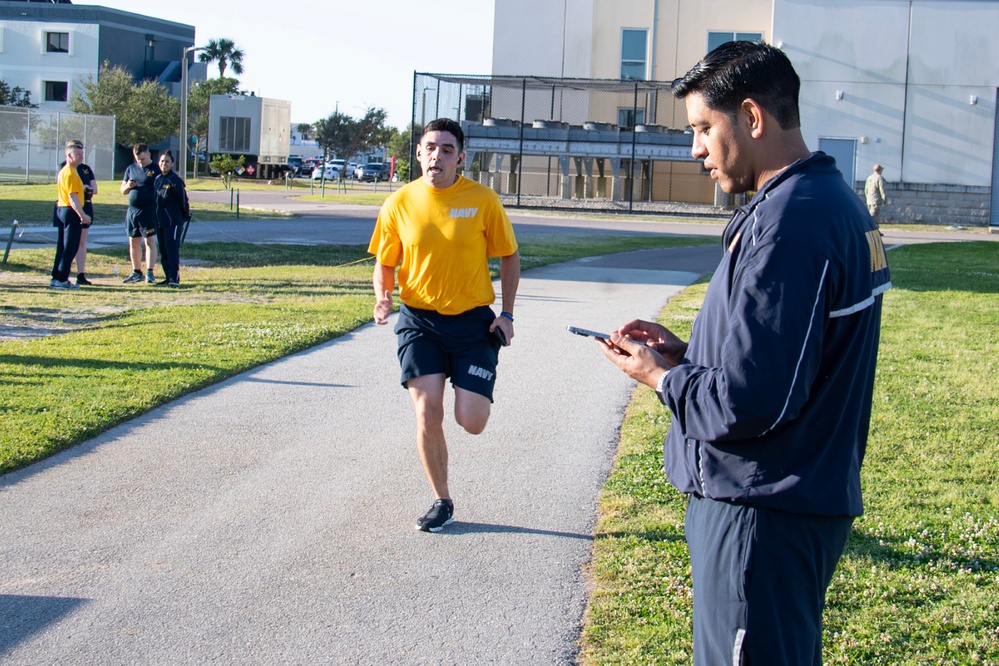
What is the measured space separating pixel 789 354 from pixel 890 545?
3.41 m

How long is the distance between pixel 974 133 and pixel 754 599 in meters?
41.0

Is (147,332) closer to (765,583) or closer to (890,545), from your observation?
(890,545)

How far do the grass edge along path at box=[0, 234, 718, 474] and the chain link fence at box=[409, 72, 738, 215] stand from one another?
16199mm

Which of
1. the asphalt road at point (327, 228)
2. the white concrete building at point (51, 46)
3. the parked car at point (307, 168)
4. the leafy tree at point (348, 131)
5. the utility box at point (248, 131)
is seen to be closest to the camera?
the asphalt road at point (327, 228)

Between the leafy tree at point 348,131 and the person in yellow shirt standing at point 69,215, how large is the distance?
64379 millimetres

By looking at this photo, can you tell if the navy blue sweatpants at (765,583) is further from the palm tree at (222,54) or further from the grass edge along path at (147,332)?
the palm tree at (222,54)

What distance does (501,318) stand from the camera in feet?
18.3

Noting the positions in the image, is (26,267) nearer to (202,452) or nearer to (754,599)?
(202,452)

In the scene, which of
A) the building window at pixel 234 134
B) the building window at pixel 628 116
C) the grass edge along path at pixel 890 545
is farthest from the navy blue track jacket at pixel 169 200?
the building window at pixel 234 134

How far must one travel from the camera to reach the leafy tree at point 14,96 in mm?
67375

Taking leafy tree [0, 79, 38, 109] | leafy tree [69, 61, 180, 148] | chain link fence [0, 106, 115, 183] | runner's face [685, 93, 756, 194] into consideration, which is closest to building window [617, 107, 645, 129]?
chain link fence [0, 106, 115, 183]

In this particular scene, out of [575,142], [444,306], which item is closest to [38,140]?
[575,142]

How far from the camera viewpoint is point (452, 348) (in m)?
5.51

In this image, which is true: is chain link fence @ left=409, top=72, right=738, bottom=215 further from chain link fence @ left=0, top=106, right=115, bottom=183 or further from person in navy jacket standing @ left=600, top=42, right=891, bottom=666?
person in navy jacket standing @ left=600, top=42, right=891, bottom=666
